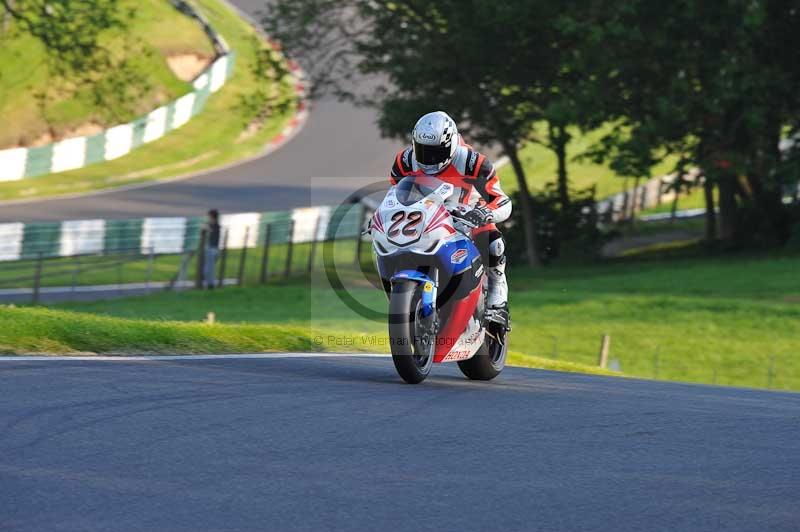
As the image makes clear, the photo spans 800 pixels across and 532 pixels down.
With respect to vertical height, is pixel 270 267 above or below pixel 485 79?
below

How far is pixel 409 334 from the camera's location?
955cm

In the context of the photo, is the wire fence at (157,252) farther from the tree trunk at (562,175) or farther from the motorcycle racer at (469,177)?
the motorcycle racer at (469,177)

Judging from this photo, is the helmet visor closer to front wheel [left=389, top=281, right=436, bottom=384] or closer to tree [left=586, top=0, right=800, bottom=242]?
front wheel [left=389, top=281, right=436, bottom=384]

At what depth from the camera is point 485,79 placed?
1415 inches

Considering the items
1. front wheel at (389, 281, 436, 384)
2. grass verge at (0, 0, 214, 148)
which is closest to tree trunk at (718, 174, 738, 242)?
grass verge at (0, 0, 214, 148)

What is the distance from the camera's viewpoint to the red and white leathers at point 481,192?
1028cm

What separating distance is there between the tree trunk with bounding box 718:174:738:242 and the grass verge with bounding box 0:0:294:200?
1515 centimetres

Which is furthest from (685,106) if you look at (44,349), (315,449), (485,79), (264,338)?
(315,449)

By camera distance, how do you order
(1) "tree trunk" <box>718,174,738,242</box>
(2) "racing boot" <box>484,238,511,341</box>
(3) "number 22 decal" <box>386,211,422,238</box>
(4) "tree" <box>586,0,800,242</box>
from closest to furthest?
(3) "number 22 decal" <box>386,211,422,238</box> → (2) "racing boot" <box>484,238,511,341</box> → (4) "tree" <box>586,0,800,242</box> → (1) "tree trunk" <box>718,174,738,242</box>

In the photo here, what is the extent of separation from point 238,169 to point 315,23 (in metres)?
19.3

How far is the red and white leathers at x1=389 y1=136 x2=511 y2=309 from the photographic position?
10.3 m

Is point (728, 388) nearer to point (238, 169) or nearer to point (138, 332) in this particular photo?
point (138, 332)

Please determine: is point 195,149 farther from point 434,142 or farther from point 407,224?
point 407,224

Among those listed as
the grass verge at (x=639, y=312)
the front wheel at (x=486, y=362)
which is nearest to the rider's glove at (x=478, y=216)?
the front wheel at (x=486, y=362)
